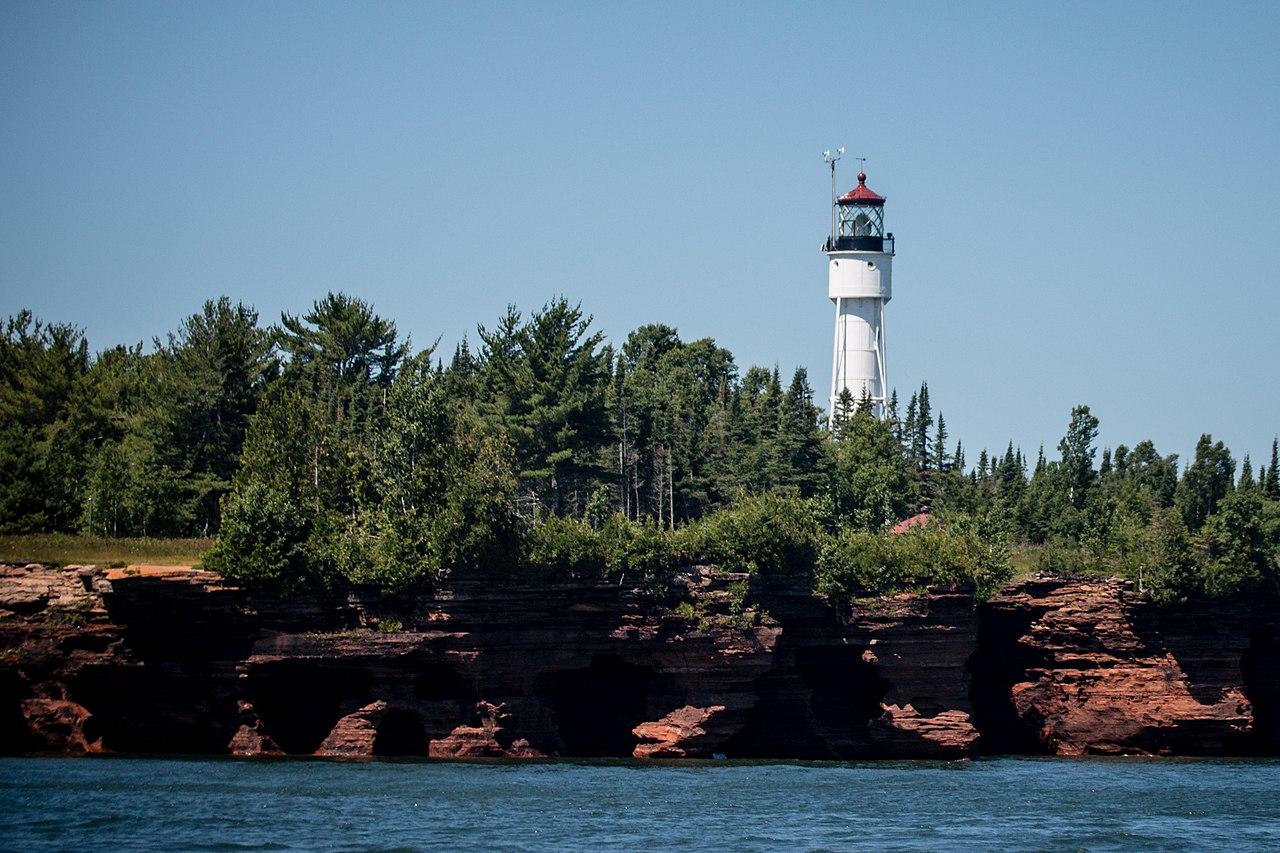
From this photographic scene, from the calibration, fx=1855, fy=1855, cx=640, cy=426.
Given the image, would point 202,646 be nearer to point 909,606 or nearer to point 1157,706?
point 909,606

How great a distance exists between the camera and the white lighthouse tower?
99.2 metres

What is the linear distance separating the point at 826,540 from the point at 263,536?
70.4 ft

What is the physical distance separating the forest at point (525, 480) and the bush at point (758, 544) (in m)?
0.10

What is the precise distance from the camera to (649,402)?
89375 millimetres

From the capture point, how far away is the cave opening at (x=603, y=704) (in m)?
69.1

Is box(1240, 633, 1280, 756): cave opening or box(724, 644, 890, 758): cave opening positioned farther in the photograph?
box(1240, 633, 1280, 756): cave opening

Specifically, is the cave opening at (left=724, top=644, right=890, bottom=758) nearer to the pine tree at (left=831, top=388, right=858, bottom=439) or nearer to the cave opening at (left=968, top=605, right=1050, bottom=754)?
the cave opening at (left=968, top=605, right=1050, bottom=754)

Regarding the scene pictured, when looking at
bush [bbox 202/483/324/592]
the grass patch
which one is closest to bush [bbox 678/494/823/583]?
bush [bbox 202/483/324/592]

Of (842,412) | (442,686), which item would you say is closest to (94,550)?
(442,686)

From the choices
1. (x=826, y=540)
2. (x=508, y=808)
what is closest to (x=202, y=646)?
(x=508, y=808)

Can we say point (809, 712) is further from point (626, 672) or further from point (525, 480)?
point (525, 480)

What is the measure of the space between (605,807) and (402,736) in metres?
16.5

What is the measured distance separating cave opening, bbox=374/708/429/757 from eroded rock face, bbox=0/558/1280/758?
0.08 metres

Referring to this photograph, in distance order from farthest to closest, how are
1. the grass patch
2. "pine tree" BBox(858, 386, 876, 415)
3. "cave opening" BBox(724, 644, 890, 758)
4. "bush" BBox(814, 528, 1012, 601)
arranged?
"pine tree" BBox(858, 386, 876, 415), "cave opening" BBox(724, 644, 890, 758), "bush" BBox(814, 528, 1012, 601), the grass patch
